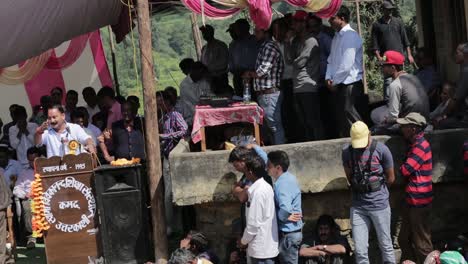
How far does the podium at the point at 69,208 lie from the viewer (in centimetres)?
1095

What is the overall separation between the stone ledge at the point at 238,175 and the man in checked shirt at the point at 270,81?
137cm

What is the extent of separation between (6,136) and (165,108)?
337 cm

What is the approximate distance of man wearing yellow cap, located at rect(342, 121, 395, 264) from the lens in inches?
376

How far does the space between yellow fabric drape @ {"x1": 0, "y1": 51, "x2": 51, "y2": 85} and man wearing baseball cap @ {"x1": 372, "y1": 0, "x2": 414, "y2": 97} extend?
6394mm

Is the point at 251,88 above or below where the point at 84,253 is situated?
above

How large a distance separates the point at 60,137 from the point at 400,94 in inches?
163

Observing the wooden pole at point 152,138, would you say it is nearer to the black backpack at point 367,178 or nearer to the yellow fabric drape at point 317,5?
the yellow fabric drape at point 317,5

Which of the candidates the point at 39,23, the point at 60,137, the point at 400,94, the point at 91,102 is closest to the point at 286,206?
the point at 400,94

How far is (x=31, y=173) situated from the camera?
1323cm

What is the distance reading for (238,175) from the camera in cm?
1027

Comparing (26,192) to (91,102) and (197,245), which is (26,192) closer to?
(91,102)

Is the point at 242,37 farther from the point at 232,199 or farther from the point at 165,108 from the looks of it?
the point at 232,199

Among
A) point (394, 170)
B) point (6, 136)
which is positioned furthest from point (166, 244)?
point (6, 136)

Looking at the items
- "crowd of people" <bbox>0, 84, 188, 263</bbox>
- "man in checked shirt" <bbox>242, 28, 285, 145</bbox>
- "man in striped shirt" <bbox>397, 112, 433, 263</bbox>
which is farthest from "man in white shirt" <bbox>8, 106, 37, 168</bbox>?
"man in striped shirt" <bbox>397, 112, 433, 263</bbox>
